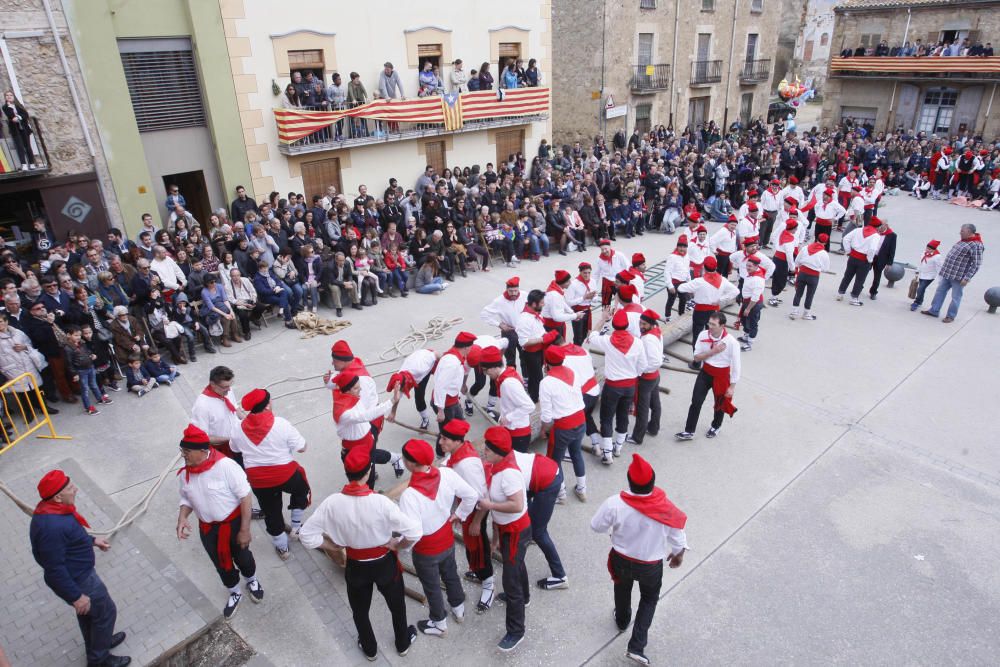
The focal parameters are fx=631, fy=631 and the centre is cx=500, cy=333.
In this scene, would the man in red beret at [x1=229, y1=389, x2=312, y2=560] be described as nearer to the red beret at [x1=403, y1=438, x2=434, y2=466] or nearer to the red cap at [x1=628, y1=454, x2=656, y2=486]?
the red beret at [x1=403, y1=438, x2=434, y2=466]

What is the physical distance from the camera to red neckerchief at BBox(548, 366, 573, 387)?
237 inches

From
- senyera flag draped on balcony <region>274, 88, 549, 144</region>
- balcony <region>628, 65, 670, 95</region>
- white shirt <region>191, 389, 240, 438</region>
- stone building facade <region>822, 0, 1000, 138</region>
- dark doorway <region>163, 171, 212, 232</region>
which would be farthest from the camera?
stone building facade <region>822, 0, 1000, 138</region>

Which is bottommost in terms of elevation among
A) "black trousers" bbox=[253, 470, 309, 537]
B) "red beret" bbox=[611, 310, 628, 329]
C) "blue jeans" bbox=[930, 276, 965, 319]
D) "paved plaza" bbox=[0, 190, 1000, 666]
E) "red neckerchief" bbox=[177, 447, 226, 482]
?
"paved plaza" bbox=[0, 190, 1000, 666]

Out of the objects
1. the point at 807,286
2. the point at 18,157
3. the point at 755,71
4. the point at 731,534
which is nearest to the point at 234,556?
the point at 731,534

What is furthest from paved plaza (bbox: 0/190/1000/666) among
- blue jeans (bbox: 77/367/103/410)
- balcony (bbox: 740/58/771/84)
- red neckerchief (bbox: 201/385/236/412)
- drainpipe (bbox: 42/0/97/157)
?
balcony (bbox: 740/58/771/84)

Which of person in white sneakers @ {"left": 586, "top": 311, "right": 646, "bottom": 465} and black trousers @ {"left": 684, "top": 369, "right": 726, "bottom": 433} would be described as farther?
black trousers @ {"left": 684, "top": 369, "right": 726, "bottom": 433}

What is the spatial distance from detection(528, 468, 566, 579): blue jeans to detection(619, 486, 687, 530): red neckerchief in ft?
2.52

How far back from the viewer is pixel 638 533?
4391 mm

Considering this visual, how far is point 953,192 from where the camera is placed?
20.1 metres

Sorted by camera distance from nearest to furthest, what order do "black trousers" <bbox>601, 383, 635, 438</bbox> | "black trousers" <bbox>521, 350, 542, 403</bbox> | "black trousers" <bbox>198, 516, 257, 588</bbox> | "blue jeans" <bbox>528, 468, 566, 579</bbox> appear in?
"black trousers" <bbox>198, 516, 257, 588</bbox>, "blue jeans" <bbox>528, 468, 566, 579</bbox>, "black trousers" <bbox>601, 383, 635, 438</bbox>, "black trousers" <bbox>521, 350, 542, 403</bbox>

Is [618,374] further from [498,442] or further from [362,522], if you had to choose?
[362,522]

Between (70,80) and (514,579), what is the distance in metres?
11.5

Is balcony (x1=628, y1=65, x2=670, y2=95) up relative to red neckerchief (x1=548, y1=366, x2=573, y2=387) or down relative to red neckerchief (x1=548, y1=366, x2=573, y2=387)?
up

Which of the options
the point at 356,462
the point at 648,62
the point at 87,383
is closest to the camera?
the point at 356,462
